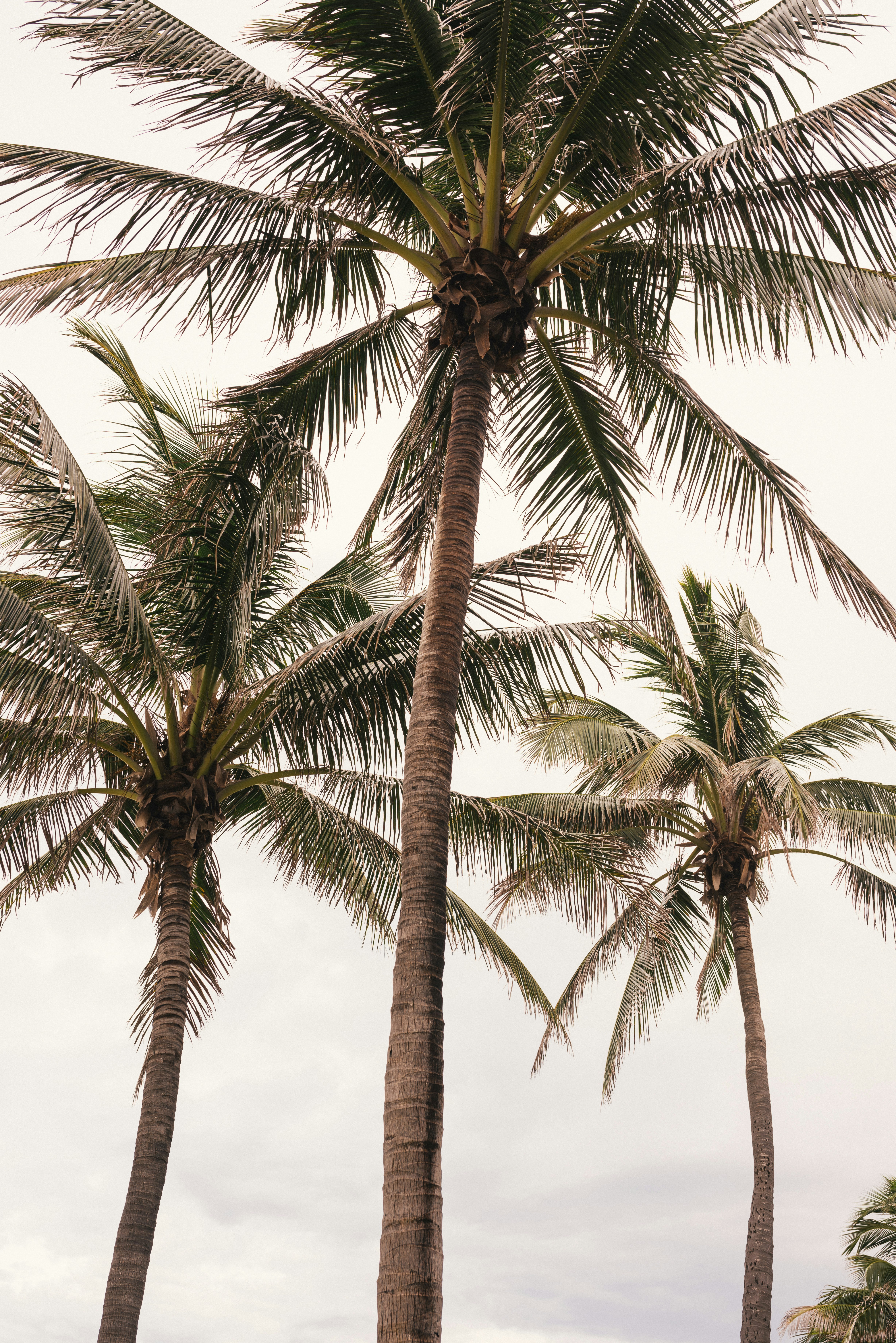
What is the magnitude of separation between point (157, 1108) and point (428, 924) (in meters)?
4.79

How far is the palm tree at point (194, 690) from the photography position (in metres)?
8.12

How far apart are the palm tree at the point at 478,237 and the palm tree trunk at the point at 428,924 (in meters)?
0.02

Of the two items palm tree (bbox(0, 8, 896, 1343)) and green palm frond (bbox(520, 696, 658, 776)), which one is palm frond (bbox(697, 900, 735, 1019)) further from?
palm tree (bbox(0, 8, 896, 1343))

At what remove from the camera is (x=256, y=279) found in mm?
7941

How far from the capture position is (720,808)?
1554 cm

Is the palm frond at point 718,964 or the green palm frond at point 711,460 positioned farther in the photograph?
the palm frond at point 718,964

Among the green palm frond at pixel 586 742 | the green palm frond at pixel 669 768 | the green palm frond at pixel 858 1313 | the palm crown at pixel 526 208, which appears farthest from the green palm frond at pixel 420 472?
the green palm frond at pixel 858 1313

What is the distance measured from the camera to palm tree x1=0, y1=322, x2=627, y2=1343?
812 centimetres

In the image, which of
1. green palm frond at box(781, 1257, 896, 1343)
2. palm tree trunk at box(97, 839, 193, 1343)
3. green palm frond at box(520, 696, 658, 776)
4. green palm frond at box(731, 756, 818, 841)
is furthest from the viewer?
green palm frond at box(781, 1257, 896, 1343)

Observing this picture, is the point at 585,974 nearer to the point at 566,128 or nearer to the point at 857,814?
the point at 857,814

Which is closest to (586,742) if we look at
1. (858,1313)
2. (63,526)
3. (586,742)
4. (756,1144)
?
(586,742)

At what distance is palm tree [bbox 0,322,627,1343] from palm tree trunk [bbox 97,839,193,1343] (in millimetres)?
17

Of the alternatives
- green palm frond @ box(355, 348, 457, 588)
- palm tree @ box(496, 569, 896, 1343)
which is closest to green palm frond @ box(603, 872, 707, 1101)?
palm tree @ box(496, 569, 896, 1343)

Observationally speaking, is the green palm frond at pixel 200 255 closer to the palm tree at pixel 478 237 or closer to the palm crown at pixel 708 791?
the palm tree at pixel 478 237
